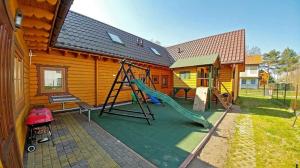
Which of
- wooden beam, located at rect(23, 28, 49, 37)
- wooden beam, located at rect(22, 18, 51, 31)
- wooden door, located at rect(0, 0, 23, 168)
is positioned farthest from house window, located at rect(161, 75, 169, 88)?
wooden door, located at rect(0, 0, 23, 168)

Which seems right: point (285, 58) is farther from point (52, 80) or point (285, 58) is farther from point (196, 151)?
point (52, 80)

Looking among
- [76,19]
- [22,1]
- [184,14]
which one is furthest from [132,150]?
[184,14]

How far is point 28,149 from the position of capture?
3.05m

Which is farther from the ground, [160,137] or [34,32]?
[34,32]

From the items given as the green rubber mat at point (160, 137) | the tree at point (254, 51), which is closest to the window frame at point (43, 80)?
the green rubber mat at point (160, 137)

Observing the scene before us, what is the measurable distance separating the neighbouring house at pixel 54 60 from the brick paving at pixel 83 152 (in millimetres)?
402

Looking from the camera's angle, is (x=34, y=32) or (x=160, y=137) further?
(x=160, y=137)

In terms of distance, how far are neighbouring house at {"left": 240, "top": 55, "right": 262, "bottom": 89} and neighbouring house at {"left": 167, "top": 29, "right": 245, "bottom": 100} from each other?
815 inches

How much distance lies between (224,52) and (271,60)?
3801cm

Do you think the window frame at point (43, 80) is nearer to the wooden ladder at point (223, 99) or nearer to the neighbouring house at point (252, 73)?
the wooden ladder at point (223, 99)

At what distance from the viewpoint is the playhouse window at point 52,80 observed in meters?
5.88

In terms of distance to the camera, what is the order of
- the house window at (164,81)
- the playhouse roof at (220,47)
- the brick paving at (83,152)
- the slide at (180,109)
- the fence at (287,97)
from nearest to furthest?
the brick paving at (83,152) < the slide at (180,109) < the fence at (287,97) < the playhouse roof at (220,47) < the house window at (164,81)

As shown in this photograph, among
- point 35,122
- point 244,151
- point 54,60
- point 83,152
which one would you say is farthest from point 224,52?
point 35,122

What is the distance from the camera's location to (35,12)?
8.55ft
